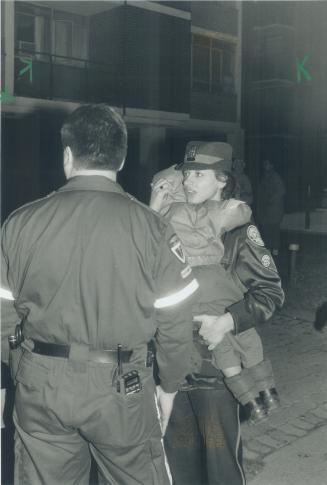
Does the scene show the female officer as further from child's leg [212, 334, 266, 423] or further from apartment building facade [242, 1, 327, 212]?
apartment building facade [242, 1, 327, 212]

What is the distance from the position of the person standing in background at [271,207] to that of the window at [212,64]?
1047cm

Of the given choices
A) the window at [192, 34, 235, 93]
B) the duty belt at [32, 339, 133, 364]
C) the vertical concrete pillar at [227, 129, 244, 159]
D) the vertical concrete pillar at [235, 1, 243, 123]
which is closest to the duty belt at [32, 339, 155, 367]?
the duty belt at [32, 339, 133, 364]

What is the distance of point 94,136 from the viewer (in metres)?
2.32

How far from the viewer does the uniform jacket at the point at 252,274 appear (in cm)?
284

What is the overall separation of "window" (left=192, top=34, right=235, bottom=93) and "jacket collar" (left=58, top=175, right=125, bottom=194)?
2098cm

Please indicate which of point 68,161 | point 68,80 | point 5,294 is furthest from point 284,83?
point 5,294

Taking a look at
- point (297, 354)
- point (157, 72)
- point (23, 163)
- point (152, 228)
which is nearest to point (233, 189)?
point (152, 228)

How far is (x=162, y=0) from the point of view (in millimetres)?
18031

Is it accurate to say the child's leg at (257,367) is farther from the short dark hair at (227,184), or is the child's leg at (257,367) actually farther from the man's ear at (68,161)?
the man's ear at (68,161)

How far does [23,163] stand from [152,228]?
14.8 meters

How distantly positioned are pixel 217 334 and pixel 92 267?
827mm

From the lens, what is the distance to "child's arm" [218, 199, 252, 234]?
2898mm

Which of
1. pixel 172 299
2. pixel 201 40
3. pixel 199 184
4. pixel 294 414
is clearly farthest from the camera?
pixel 201 40

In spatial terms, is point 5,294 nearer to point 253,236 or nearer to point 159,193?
point 159,193
